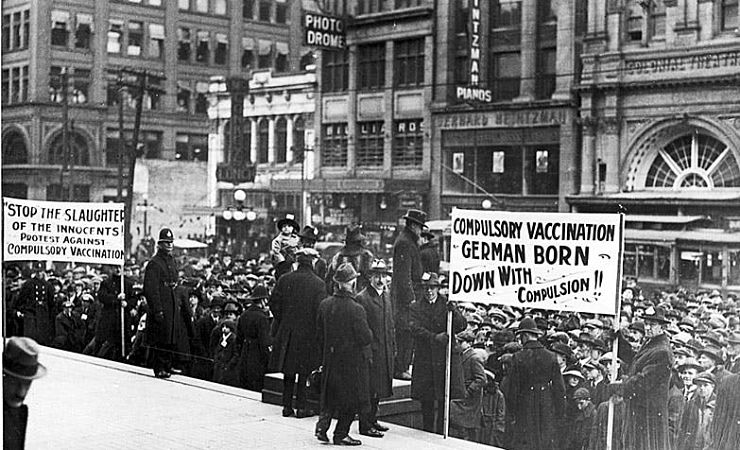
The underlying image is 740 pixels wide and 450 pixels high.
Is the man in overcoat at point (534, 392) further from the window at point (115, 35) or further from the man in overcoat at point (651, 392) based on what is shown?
the window at point (115, 35)

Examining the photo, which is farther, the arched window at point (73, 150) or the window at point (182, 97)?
the arched window at point (73, 150)

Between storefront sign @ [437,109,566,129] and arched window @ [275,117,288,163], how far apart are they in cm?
214

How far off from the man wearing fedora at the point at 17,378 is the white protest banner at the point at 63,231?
5.46 metres

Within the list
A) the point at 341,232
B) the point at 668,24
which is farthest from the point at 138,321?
the point at 668,24

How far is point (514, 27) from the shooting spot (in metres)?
8.99

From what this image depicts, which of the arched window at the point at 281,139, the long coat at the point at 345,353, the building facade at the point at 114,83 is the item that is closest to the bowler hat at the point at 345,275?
the long coat at the point at 345,353

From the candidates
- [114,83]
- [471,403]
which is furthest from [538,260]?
[114,83]

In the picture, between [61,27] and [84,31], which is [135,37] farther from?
[61,27]

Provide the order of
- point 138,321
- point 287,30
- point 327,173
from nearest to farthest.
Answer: point 327,173, point 287,30, point 138,321

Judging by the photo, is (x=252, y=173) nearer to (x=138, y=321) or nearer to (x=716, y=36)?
(x=138, y=321)

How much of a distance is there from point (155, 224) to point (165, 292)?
1768 millimetres

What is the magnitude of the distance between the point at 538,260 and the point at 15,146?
716cm

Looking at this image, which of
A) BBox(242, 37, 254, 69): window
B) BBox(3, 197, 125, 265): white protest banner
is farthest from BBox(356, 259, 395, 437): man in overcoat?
BBox(242, 37, 254, 69): window

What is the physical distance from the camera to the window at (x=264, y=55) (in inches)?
461
